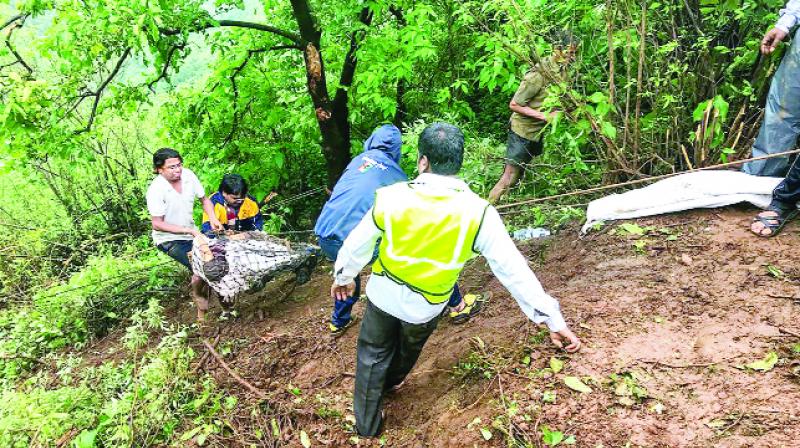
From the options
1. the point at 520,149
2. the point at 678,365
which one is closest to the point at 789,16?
the point at 520,149

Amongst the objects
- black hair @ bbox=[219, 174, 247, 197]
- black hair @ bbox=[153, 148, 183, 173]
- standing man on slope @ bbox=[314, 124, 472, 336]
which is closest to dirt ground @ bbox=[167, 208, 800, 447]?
standing man on slope @ bbox=[314, 124, 472, 336]

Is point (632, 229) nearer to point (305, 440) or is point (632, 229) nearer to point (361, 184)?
point (361, 184)

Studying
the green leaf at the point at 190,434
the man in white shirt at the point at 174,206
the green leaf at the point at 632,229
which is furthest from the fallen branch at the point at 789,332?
the man in white shirt at the point at 174,206

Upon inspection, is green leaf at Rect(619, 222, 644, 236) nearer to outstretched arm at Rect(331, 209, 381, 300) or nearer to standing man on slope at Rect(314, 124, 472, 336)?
standing man on slope at Rect(314, 124, 472, 336)

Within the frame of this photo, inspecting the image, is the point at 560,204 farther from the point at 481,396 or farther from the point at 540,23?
the point at 481,396

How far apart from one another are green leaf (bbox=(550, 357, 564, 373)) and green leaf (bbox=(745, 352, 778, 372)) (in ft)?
2.72

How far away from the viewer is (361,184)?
11.1 ft

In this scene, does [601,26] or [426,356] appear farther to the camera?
[601,26]

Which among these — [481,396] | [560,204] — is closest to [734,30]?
[560,204]

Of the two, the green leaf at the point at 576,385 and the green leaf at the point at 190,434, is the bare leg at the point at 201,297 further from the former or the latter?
→ the green leaf at the point at 576,385

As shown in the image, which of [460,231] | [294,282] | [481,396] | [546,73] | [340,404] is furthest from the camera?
[294,282]

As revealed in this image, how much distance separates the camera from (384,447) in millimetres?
2812

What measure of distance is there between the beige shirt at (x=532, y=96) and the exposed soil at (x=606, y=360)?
3.51 ft

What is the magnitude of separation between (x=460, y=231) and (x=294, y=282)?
3.33 meters
